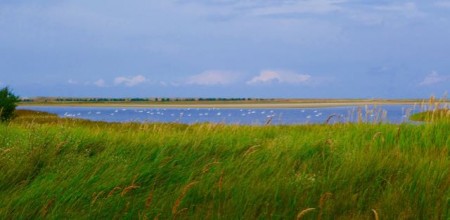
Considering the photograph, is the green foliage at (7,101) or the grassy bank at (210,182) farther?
the green foliage at (7,101)

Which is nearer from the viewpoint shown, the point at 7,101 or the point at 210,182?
the point at 210,182

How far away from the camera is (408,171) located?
276 inches

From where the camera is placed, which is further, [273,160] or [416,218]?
[273,160]

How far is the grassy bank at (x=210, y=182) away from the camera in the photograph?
5633 mm

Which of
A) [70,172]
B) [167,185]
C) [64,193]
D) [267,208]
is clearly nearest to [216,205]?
[267,208]

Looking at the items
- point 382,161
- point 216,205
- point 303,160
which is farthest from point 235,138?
point 216,205

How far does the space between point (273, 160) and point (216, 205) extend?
198 cm

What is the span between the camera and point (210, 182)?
6.21 meters

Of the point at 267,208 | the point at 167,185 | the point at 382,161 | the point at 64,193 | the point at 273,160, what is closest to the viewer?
the point at 267,208

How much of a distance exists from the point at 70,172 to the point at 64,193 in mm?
908

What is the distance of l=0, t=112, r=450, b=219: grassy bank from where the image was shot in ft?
18.5

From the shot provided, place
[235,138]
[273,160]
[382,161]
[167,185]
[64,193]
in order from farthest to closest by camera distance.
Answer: [235,138], [273,160], [382,161], [167,185], [64,193]

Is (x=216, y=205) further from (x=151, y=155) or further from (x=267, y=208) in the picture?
(x=151, y=155)

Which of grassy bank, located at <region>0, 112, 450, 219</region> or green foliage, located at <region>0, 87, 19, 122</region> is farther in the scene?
green foliage, located at <region>0, 87, 19, 122</region>
